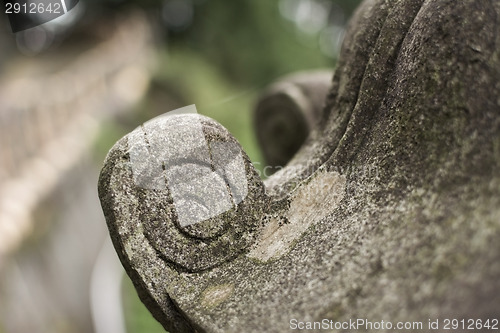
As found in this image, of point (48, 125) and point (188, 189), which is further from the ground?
point (188, 189)

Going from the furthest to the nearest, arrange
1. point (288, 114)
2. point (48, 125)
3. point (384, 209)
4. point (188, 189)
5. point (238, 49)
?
point (238, 49)
point (48, 125)
point (288, 114)
point (188, 189)
point (384, 209)

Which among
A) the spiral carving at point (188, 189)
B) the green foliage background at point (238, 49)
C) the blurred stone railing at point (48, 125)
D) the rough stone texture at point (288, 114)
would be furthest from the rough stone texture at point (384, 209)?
the green foliage background at point (238, 49)

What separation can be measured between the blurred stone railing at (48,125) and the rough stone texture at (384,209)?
7.35ft

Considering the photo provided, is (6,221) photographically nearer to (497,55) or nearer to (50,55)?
(497,55)

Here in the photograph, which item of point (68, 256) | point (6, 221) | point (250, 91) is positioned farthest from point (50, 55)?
point (6, 221)

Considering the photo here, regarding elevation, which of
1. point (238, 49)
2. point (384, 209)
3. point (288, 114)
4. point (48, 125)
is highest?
point (384, 209)

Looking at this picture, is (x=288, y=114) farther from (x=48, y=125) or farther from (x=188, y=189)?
(x=48, y=125)

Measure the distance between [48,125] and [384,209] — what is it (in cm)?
458

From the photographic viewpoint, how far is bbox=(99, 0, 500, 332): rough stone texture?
86 cm

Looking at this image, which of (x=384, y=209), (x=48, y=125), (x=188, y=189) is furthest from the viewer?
(x=48, y=125)

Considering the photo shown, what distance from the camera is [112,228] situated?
1.12 meters

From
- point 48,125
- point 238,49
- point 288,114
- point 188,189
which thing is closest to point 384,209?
point 188,189

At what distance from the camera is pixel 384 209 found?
104 cm

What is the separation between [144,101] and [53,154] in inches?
137
